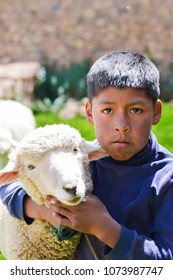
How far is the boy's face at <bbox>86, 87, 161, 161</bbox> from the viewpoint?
5.56ft

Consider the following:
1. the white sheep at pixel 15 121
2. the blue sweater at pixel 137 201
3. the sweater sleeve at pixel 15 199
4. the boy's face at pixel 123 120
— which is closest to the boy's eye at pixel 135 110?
the boy's face at pixel 123 120

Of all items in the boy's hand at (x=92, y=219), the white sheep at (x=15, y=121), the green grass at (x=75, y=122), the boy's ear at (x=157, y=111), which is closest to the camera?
the boy's hand at (x=92, y=219)

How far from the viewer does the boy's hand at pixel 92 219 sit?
1.64 m

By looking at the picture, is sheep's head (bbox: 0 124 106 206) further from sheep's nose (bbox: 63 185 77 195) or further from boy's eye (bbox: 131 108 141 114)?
boy's eye (bbox: 131 108 141 114)

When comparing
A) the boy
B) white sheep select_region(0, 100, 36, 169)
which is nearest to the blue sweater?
the boy

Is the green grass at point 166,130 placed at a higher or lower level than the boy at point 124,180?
lower

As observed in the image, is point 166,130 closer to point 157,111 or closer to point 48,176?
point 157,111

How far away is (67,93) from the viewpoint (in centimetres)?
533

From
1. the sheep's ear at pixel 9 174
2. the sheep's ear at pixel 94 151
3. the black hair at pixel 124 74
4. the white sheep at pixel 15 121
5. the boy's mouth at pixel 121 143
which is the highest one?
the black hair at pixel 124 74

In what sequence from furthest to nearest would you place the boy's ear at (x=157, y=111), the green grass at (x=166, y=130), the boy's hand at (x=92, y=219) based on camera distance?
the green grass at (x=166, y=130) < the boy's ear at (x=157, y=111) < the boy's hand at (x=92, y=219)

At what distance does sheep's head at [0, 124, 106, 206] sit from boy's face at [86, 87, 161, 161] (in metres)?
0.04

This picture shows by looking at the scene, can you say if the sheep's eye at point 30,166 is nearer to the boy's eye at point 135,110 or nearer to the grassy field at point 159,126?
the boy's eye at point 135,110

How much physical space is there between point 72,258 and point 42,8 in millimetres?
4288

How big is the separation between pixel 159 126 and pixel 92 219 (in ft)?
7.14
